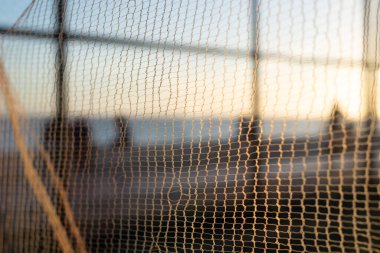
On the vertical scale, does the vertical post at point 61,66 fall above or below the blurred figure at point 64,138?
above

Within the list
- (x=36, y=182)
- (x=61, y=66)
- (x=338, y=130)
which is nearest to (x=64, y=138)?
(x=36, y=182)

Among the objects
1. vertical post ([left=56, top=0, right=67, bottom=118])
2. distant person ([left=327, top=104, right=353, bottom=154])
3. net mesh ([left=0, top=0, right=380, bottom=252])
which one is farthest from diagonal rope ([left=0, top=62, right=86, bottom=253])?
distant person ([left=327, top=104, right=353, bottom=154])

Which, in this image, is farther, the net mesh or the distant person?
the net mesh

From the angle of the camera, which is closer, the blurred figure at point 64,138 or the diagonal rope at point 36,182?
the diagonal rope at point 36,182

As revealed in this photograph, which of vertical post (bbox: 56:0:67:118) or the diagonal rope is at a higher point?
vertical post (bbox: 56:0:67:118)

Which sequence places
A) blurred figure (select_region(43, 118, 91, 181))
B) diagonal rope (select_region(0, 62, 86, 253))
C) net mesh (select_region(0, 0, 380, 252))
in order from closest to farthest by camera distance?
net mesh (select_region(0, 0, 380, 252))
diagonal rope (select_region(0, 62, 86, 253))
blurred figure (select_region(43, 118, 91, 181))

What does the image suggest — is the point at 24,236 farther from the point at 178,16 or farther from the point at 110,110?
the point at 178,16

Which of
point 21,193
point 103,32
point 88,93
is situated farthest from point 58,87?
point 21,193

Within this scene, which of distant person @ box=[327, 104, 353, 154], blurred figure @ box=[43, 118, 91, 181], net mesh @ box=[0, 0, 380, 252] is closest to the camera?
distant person @ box=[327, 104, 353, 154]

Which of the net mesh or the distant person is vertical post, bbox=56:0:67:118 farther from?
the distant person

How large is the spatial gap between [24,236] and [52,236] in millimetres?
213

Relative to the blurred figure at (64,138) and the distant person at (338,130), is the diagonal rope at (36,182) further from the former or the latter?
the distant person at (338,130)

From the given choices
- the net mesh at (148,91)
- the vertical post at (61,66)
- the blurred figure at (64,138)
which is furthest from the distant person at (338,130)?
the vertical post at (61,66)

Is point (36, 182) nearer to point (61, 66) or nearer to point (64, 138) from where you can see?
point (64, 138)
